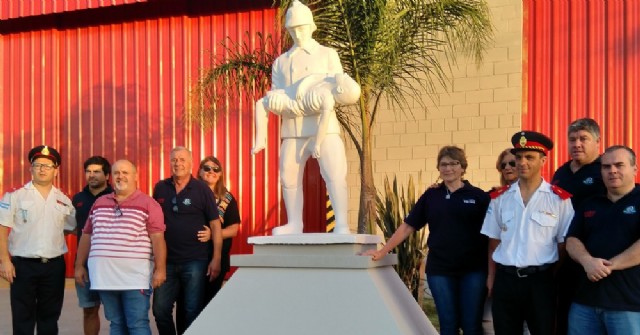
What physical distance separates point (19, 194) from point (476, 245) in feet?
10.1

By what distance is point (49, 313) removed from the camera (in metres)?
4.79

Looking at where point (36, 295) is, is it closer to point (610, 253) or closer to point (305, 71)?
point (305, 71)

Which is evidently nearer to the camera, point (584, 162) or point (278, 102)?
point (584, 162)

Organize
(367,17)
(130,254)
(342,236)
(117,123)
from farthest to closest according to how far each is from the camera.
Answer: (117,123), (367,17), (130,254), (342,236)

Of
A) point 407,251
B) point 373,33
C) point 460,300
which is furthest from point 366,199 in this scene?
point 460,300

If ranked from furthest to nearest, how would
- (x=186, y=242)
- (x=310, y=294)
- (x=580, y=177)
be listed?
(x=186, y=242)
(x=580, y=177)
(x=310, y=294)

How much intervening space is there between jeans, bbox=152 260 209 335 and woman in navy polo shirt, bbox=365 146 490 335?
4.58ft

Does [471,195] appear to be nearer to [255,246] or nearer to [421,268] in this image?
[255,246]

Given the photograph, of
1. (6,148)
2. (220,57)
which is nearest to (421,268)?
(220,57)

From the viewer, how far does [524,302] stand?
142 inches

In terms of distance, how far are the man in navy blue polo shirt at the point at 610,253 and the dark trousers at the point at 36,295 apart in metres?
3.30

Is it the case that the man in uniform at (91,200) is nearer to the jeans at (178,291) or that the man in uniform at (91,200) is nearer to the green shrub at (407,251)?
the jeans at (178,291)

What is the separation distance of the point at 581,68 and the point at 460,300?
469 centimetres

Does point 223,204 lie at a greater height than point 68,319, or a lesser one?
greater
